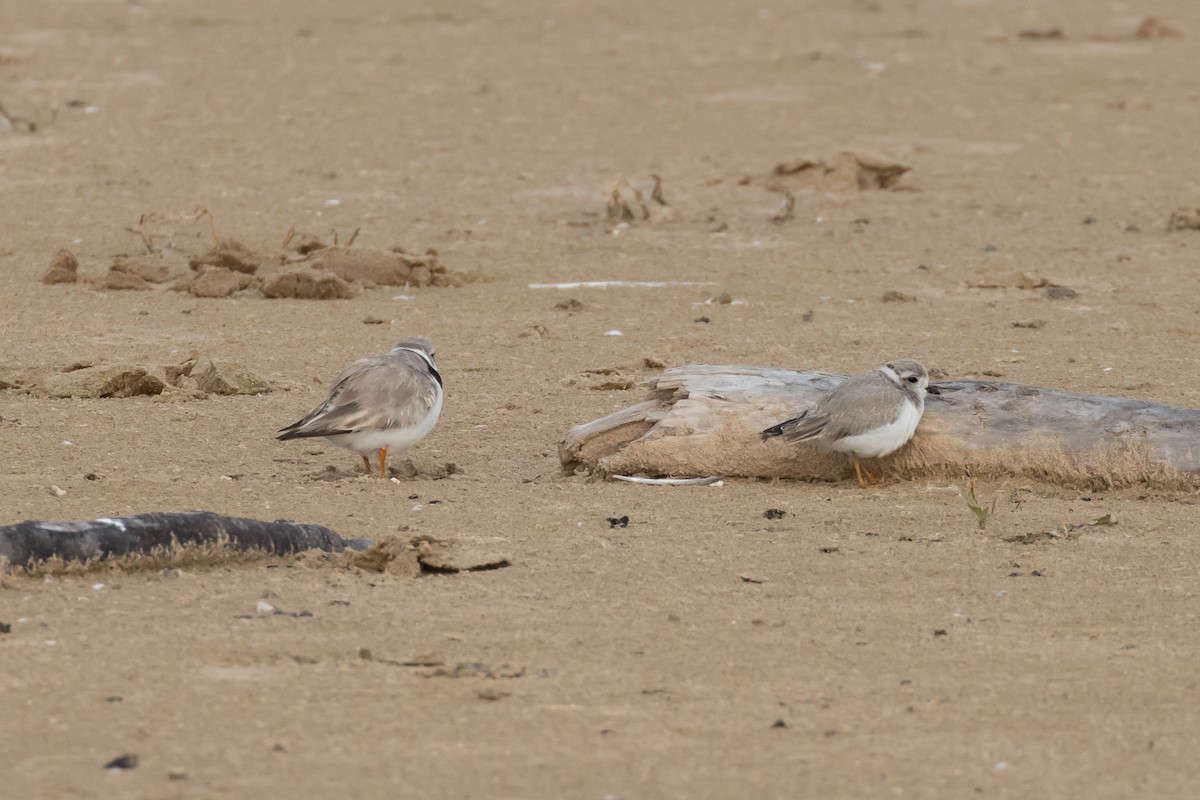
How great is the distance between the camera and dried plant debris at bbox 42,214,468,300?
10.4m

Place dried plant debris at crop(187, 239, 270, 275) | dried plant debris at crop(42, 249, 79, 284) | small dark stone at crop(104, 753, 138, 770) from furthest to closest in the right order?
dried plant debris at crop(187, 239, 270, 275) → dried plant debris at crop(42, 249, 79, 284) → small dark stone at crop(104, 753, 138, 770)

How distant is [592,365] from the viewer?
352 inches

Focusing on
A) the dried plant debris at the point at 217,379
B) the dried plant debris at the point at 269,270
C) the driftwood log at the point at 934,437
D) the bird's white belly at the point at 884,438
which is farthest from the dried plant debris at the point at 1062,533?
the dried plant debris at the point at 269,270

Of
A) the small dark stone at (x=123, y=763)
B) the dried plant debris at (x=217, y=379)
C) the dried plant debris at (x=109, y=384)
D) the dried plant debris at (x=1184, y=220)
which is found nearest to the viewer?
the small dark stone at (x=123, y=763)

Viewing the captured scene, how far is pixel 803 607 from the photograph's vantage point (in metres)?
5.39

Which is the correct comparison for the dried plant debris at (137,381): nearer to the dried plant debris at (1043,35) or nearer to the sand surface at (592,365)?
the sand surface at (592,365)

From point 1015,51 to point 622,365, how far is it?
10965 mm

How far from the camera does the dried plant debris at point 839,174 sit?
13.3 m

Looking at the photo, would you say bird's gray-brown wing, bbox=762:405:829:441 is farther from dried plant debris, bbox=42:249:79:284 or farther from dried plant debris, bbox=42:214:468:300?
dried plant debris, bbox=42:249:79:284

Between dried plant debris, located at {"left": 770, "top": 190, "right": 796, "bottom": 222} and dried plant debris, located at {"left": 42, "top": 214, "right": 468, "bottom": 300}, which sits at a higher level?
dried plant debris, located at {"left": 42, "top": 214, "right": 468, "bottom": 300}

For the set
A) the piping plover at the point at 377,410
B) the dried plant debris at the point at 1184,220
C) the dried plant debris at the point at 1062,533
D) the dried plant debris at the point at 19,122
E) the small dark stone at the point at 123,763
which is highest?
the small dark stone at the point at 123,763

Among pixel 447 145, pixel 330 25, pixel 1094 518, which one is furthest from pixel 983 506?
pixel 330 25

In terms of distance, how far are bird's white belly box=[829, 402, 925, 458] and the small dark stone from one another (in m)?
3.37

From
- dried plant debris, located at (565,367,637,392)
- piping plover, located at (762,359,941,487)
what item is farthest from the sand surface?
piping plover, located at (762,359,941,487)
